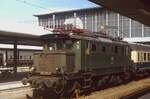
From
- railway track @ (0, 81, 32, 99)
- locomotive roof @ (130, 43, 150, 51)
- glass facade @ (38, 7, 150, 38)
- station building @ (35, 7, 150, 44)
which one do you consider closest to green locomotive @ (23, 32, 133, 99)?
railway track @ (0, 81, 32, 99)

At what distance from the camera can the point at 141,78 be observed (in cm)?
3228

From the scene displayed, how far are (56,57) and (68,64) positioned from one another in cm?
68

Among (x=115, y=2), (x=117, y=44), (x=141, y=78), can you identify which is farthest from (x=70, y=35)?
(x=141, y=78)

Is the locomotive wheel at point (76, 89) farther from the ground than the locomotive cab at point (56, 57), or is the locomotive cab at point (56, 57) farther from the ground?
the locomotive cab at point (56, 57)

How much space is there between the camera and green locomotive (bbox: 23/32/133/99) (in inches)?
686

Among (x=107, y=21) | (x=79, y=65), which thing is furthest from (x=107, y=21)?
(x=79, y=65)

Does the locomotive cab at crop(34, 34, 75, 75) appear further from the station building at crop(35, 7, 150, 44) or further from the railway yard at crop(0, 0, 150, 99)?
the station building at crop(35, 7, 150, 44)

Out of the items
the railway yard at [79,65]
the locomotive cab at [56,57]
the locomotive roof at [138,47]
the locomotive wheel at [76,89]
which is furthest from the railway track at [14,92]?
the locomotive roof at [138,47]

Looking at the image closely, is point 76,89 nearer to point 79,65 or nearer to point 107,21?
point 79,65

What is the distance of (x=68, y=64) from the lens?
17.7 meters

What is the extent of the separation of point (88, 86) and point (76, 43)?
9.22 ft

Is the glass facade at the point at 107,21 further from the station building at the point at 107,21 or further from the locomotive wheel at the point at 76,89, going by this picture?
the locomotive wheel at the point at 76,89

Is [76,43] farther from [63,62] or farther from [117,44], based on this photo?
[117,44]

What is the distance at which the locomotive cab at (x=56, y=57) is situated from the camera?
17.4 meters
